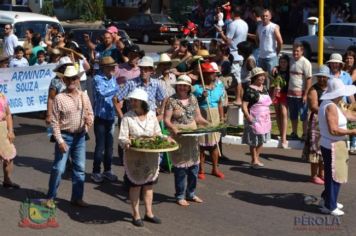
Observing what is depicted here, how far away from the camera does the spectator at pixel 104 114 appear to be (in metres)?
9.60

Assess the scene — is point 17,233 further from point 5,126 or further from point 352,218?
point 352,218

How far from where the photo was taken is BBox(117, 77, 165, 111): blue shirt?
369 inches

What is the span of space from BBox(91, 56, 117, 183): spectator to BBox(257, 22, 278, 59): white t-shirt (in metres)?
4.87

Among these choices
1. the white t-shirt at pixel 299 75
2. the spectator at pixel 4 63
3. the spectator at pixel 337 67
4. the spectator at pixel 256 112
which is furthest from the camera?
the spectator at pixel 4 63

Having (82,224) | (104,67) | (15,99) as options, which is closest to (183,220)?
(82,224)

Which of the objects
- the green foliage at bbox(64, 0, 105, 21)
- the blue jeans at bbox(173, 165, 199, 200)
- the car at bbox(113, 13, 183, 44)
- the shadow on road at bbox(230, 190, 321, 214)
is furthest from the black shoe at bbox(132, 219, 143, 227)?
the green foliage at bbox(64, 0, 105, 21)

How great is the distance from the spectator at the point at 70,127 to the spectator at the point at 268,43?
611 centimetres

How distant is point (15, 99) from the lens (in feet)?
44.4

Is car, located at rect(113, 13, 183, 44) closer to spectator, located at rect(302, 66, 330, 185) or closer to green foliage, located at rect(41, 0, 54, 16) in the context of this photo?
green foliage, located at rect(41, 0, 54, 16)

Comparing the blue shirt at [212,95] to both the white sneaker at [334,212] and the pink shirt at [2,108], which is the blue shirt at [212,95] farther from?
the pink shirt at [2,108]

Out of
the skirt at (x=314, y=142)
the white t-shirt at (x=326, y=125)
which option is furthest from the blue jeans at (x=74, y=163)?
the skirt at (x=314, y=142)

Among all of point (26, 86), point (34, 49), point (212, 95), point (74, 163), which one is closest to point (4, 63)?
point (26, 86)

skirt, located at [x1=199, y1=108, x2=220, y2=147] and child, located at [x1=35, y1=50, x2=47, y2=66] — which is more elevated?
child, located at [x1=35, y1=50, x2=47, y2=66]

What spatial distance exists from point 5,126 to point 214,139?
9.42ft
